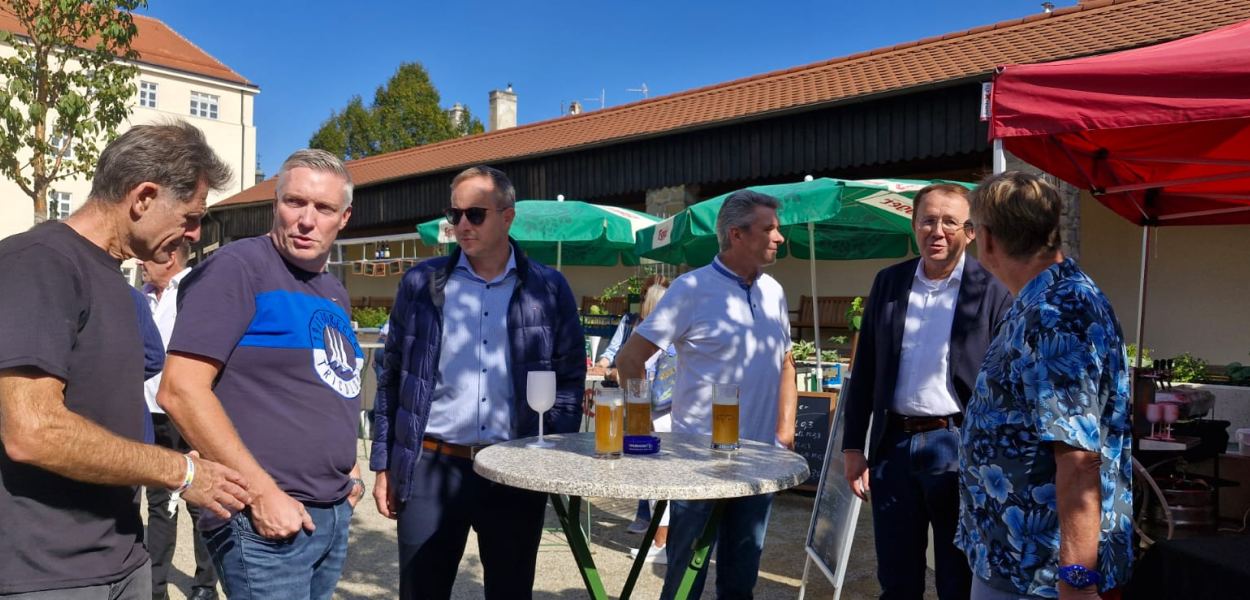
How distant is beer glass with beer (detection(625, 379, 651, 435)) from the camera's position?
101 inches

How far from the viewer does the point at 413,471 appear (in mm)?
2580

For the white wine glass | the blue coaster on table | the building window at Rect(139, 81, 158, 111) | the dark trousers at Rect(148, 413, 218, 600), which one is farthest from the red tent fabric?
the building window at Rect(139, 81, 158, 111)

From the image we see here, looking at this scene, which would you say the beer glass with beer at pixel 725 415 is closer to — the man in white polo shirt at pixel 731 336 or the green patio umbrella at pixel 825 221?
the man in white polo shirt at pixel 731 336

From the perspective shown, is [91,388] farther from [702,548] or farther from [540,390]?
[702,548]

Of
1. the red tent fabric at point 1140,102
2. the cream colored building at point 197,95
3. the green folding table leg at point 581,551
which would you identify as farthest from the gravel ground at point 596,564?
the cream colored building at point 197,95

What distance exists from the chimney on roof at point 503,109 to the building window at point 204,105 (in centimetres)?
1782

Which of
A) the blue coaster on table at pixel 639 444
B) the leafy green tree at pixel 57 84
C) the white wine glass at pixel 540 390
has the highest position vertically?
the leafy green tree at pixel 57 84

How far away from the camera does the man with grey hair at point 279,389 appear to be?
1.82m

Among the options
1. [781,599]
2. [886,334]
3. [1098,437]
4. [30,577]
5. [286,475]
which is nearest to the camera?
[30,577]

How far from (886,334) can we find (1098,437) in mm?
1251

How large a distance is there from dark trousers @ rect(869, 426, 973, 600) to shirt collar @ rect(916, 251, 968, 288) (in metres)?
0.51

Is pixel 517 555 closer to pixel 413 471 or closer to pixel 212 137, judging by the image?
pixel 413 471

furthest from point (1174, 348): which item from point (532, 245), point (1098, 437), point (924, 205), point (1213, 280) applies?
point (1098, 437)

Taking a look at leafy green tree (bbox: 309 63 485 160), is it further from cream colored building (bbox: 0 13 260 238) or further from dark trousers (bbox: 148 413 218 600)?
dark trousers (bbox: 148 413 218 600)
